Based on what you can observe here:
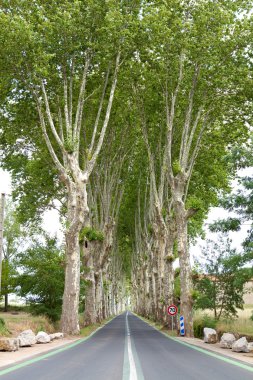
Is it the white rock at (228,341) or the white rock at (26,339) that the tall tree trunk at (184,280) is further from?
the white rock at (26,339)

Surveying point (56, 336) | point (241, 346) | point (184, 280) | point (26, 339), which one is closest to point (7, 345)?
point (26, 339)

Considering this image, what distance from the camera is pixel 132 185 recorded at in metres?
45.7

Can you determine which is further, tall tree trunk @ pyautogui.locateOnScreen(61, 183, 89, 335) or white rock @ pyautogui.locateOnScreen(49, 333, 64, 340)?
tall tree trunk @ pyautogui.locateOnScreen(61, 183, 89, 335)

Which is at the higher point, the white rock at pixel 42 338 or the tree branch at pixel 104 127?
the tree branch at pixel 104 127

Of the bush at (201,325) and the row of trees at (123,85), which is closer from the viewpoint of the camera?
the row of trees at (123,85)

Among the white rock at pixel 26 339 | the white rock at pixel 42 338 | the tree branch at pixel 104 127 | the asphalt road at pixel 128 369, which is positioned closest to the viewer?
the asphalt road at pixel 128 369

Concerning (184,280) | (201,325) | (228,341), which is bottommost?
(201,325)

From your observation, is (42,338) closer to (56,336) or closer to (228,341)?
(56,336)

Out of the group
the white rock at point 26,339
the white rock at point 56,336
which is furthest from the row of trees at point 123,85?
the white rock at point 26,339

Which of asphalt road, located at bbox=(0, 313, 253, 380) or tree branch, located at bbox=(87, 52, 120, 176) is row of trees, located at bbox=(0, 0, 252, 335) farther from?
asphalt road, located at bbox=(0, 313, 253, 380)

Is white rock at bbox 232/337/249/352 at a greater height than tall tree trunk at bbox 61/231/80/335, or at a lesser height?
lesser

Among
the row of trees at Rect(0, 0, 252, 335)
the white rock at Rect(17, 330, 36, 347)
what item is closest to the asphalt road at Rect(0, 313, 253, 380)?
the white rock at Rect(17, 330, 36, 347)

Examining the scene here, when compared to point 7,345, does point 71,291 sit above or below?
above

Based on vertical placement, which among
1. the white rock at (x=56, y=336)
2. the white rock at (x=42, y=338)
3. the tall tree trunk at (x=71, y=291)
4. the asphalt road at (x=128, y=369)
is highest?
the tall tree trunk at (x=71, y=291)
